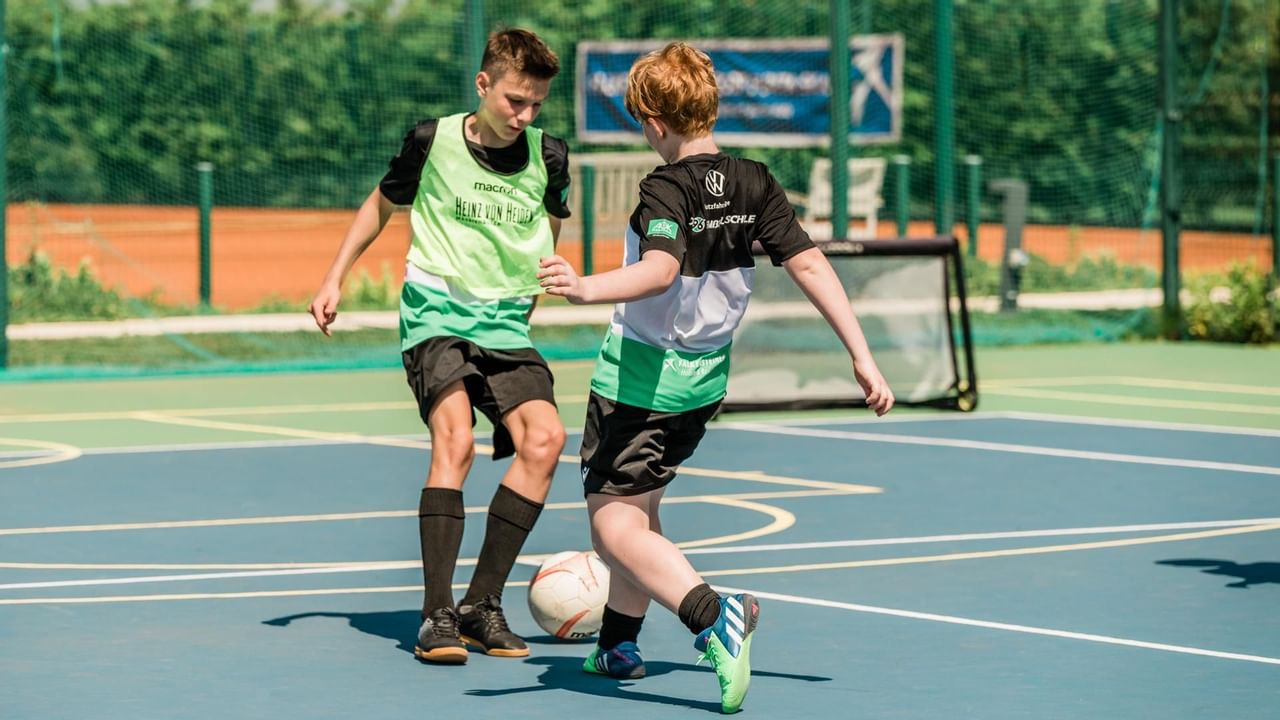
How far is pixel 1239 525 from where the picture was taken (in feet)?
31.9

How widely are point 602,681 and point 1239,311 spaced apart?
14.1m

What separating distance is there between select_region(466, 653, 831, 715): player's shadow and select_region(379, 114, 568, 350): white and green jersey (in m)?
1.11

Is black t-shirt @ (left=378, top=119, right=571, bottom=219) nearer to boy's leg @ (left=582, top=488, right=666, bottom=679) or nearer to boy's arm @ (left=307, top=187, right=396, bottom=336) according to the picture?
boy's arm @ (left=307, top=187, right=396, bottom=336)

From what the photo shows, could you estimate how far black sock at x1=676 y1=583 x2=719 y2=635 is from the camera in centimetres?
620

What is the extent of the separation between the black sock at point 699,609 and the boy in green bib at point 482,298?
3.44 ft

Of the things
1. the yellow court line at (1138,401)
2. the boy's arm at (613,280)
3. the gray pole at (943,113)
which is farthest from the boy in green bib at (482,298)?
the gray pole at (943,113)

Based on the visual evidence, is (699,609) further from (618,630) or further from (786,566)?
(786,566)

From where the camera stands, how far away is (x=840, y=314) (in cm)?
629

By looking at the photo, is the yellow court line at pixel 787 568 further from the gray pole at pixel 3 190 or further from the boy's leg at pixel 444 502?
the gray pole at pixel 3 190

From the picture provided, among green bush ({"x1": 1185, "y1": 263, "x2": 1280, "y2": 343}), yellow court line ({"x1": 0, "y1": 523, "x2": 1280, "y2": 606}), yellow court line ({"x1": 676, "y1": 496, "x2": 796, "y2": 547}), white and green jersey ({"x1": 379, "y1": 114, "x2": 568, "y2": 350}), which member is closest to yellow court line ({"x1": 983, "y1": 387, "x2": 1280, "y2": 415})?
green bush ({"x1": 1185, "y1": 263, "x2": 1280, "y2": 343})

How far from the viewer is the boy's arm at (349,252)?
24.1 ft

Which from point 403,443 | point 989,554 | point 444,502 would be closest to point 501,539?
point 444,502

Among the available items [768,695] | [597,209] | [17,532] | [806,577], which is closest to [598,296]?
[768,695]

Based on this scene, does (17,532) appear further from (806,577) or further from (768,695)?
(768,695)
